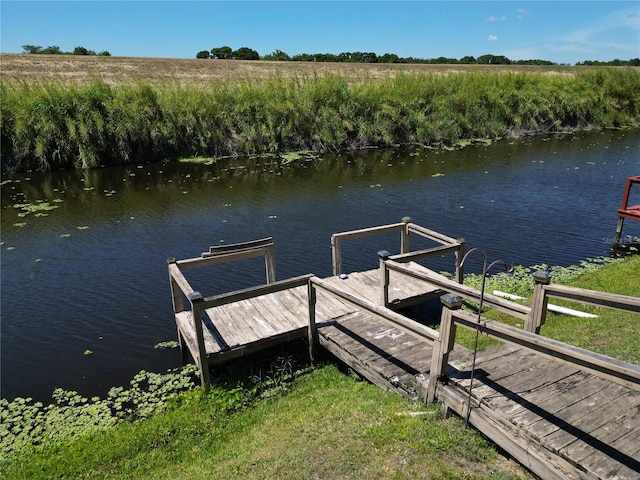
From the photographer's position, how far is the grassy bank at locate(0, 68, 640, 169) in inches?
975

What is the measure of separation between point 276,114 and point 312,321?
23.3 metres

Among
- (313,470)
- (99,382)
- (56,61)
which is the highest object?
(56,61)

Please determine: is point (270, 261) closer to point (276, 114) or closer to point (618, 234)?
point (618, 234)

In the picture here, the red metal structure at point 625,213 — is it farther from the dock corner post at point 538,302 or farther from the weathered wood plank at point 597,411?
the weathered wood plank at point 597,411

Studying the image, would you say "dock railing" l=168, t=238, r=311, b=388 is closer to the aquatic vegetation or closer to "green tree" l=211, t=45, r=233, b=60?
the aquatic vegetation

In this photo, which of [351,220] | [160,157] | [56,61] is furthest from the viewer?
[56,61]

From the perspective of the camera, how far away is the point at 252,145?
28.2m

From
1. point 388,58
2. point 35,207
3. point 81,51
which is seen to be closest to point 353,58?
point 388,58

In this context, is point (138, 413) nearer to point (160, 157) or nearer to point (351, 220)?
point (351, 220)

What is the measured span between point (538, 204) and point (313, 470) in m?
15.6

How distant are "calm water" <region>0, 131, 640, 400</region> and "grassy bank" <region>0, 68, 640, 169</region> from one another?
2.09 meters

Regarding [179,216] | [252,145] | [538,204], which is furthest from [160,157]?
[538,204]

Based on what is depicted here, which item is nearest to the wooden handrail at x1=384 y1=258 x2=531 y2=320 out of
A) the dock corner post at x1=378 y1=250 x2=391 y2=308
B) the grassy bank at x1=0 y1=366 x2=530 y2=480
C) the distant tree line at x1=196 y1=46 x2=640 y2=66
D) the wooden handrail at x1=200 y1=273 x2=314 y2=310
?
the dock corner post at x1=378 y1=250 x2=391 y2=308

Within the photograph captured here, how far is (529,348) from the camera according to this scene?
4.30m
